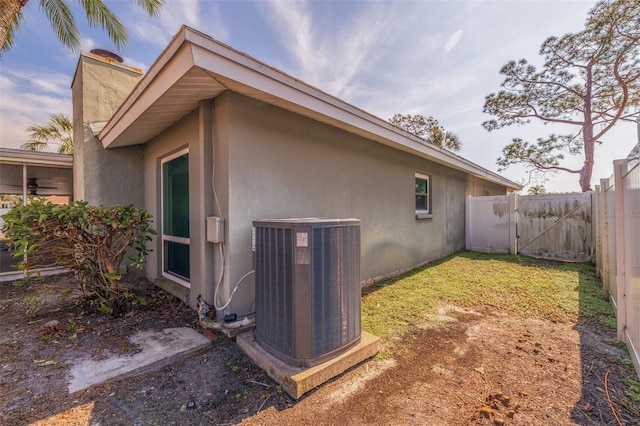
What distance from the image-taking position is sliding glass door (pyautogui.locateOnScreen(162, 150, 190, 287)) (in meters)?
4.12

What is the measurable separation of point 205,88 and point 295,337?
2677 mm

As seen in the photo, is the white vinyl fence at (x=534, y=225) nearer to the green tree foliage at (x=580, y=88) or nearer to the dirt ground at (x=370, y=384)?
the dirt ground at (x=370, y=384)

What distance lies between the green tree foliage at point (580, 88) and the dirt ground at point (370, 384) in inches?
595

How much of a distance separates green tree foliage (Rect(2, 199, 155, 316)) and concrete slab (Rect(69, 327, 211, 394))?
108 centimetres

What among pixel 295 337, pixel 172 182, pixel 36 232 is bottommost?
pixel 295 337

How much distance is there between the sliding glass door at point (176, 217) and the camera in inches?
162

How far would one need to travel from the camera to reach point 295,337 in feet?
7.36

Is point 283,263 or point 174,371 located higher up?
point 283,263

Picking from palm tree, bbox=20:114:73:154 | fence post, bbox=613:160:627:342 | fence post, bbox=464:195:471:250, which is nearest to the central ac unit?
fence post, bbox=613:160:627:342


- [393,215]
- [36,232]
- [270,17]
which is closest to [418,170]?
[393,215]

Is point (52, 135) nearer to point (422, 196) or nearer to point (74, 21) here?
point (74, 21)

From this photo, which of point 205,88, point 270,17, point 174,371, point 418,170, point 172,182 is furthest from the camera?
point 418,170

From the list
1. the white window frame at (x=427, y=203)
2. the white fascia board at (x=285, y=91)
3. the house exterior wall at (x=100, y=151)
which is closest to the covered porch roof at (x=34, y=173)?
the house exterior wall at (x=100, y=151)

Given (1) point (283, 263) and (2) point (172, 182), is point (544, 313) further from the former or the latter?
(2) point (172, 182)
